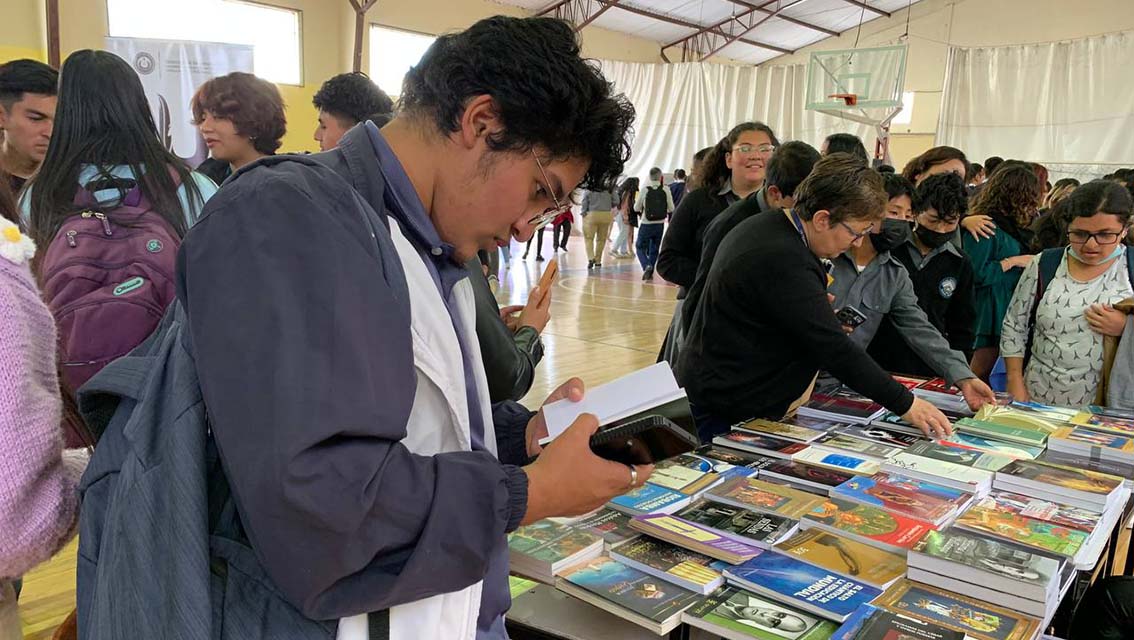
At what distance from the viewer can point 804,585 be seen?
3.74 feet

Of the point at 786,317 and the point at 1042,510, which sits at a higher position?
the point at 786,317

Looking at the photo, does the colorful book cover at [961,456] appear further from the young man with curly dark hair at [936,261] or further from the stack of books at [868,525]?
the young man with curly dark hair at [936,261]

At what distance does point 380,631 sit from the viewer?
2.29 feet

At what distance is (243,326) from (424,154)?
295 mm

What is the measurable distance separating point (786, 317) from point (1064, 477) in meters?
0.67

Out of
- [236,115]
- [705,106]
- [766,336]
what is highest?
[705,106]

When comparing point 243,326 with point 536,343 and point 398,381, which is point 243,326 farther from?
point 536,343

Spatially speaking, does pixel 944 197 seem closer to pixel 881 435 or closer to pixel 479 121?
pixel 881 435

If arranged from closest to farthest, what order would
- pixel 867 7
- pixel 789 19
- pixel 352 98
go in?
pixel 352 98
pixel 867 7
pixel 789 19

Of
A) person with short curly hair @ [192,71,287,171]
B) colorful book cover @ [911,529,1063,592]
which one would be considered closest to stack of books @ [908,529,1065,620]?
colorful book cover @ [911,529,1063,592]

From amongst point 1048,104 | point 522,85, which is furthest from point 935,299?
point 1048,104

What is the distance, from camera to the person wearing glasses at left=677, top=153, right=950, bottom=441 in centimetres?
185

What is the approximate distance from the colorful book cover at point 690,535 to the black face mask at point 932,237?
6.20ft

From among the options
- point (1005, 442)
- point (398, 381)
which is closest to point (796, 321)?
point (1005, 442)
